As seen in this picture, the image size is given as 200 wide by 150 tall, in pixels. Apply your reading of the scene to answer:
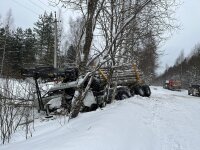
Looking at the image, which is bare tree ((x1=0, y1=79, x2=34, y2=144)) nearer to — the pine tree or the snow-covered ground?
the snow-covered ground

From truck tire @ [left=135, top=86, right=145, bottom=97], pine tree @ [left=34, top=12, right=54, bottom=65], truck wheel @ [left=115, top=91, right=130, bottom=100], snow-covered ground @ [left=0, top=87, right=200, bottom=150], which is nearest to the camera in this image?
snow-covered ground @ [left=0, top=87, right=200, bottom=150]

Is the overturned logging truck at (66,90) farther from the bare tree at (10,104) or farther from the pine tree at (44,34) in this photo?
the pine tree at (44,34)

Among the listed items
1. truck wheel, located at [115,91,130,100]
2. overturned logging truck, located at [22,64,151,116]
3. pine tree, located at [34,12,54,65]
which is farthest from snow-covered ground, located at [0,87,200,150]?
pine tree, located at [34,12,54,65]

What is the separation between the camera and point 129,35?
14.2 metres

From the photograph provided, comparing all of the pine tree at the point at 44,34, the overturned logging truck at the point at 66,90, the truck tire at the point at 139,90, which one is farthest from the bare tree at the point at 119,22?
the pine tree at the point at 44,34

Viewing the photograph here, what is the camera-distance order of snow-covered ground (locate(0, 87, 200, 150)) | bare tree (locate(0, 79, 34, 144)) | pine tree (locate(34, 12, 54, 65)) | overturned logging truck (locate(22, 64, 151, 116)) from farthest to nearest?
pine tree (locate(34, 12, 54, 65)) → overturned logging truck (locate(22, 64, 151, 116)) → bare tree (locate(0, 79, 34, 144)) → snow-covered ground (locate(0, 87, 200, 150))

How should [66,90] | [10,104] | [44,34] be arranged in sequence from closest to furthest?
[10,104] < [66,90] < [44,34]

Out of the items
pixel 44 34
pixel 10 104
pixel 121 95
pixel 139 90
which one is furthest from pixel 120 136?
pixel 44 34

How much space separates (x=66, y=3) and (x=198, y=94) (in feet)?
101

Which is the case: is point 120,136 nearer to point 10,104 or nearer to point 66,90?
point 10,104

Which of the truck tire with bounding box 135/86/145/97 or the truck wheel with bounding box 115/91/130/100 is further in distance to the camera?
the truck tire with bounding box 135/86/145/97

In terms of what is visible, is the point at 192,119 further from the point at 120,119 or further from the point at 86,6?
the point at 86,6

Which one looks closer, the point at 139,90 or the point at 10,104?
the point at 10,104

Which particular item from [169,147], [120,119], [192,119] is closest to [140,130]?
[120,119]
